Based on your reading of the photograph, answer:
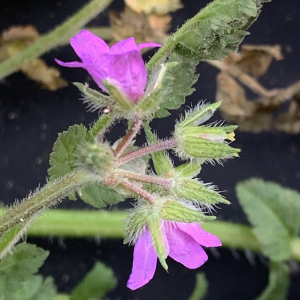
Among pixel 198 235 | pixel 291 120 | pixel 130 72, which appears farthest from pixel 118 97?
pixel 291 120

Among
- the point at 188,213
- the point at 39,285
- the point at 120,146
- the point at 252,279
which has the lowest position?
the point at 252,279

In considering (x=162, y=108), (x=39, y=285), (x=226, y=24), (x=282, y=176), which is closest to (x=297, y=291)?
(x=282, y=176)

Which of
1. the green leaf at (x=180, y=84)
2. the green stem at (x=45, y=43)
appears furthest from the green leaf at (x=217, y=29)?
the green stem at (x=45, y=43)

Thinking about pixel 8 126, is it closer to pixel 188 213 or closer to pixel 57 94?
pixel 57 94

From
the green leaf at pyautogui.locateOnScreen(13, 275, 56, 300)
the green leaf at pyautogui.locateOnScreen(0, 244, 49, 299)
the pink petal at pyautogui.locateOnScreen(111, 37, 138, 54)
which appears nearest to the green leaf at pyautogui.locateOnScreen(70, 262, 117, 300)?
the green leaf at pyautogui.locateOnScreen(13, 275, 56, 300)

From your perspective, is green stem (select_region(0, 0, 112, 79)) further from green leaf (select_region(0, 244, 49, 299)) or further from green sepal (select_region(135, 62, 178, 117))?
green sepal (select_region(135, 62, 178, 117))

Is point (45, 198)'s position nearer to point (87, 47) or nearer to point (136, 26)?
point (87, 47)
